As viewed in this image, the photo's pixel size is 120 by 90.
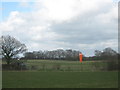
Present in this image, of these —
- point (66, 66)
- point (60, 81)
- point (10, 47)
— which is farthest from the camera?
point (10, 47)

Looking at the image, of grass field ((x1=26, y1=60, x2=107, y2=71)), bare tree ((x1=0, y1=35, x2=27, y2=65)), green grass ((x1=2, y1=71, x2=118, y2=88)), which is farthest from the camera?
bare tree ((x1=0, y1=35, x2=27, y2=65))

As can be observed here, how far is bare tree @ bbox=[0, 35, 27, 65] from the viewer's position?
50031 millimetres

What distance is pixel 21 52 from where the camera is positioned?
52.3 m

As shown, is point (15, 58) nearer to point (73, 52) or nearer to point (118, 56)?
point (73, 52)

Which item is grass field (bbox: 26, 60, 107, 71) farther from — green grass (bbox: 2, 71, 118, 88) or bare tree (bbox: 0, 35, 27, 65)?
green grass (bbox: 2, 71, 118, 88)

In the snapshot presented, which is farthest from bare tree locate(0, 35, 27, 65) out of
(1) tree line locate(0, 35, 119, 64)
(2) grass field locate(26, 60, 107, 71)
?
(2) grass field locate(26, 60, 107, 71)

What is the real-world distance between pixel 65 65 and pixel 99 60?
659cm

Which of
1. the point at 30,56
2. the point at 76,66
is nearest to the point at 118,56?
the point at 76,66

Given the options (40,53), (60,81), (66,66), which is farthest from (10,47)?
(60,81)

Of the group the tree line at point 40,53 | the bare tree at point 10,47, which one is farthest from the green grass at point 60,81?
the bare tree at point 10,47

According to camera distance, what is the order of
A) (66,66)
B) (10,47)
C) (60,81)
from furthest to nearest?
(10,47) → (66,66) → (60,81)

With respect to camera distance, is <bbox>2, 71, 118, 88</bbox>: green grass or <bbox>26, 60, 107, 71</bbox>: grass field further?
<bbox>26, 60, 107, 71</bbox>: grass field

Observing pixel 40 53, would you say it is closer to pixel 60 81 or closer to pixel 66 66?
pixel 66 66

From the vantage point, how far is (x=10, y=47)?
5172 cm
